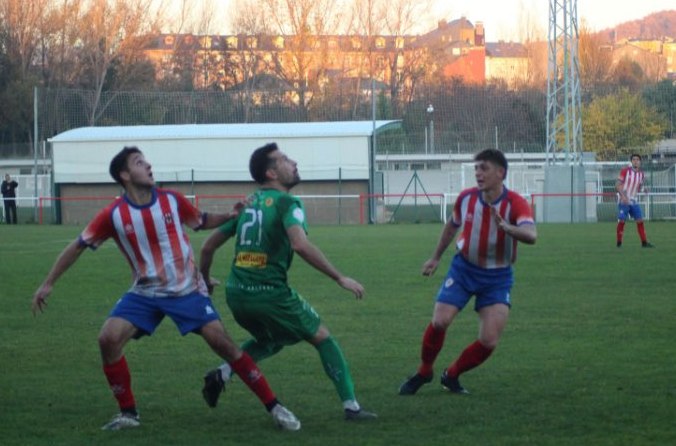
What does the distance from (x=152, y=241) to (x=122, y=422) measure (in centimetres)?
108

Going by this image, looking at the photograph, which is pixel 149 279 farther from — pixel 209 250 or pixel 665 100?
pixel 665 100

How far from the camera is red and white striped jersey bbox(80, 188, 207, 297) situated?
6.29 m

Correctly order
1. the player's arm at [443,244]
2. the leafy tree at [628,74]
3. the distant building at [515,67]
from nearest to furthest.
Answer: the player's arm at [443,244], the distant building at [515,67], the leafy tree at [628,74]

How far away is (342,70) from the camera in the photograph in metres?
58.2

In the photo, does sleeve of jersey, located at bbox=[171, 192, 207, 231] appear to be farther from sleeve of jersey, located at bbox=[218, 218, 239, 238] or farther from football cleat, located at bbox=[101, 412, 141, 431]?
football cleat, located at bbox=[101, 412, 141, 431]

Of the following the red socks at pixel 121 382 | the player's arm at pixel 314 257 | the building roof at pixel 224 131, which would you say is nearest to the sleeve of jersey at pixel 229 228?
the player's arm at pixel 314 257

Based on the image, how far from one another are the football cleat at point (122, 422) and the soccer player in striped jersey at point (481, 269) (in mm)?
1863

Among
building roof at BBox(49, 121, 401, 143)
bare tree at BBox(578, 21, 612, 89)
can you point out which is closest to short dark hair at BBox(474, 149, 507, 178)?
building roof at BBox(49, 121, 401, 143)

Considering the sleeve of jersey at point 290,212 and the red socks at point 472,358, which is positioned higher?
the sleeve of jersey at point 290,212

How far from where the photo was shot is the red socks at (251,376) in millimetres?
6309

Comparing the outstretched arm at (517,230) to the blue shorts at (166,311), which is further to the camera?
the outstretched arm at (517,230)

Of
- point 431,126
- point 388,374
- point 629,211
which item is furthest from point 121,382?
point 431,126

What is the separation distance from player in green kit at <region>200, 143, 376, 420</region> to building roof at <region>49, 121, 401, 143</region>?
33.5m

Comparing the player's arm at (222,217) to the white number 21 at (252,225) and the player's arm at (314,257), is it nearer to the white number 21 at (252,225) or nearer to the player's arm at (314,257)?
the white number 21 at (252,225)
